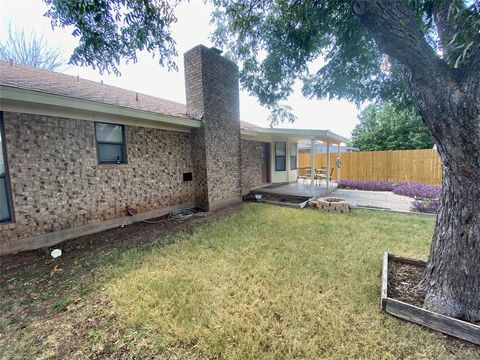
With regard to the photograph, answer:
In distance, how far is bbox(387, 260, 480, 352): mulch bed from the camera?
2080mm

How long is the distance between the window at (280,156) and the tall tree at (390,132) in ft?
35.4

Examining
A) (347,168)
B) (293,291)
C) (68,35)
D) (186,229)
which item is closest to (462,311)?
(293,291)

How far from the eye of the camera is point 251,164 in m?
10.4

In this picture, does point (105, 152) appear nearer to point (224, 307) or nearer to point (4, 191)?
point (4, 191)

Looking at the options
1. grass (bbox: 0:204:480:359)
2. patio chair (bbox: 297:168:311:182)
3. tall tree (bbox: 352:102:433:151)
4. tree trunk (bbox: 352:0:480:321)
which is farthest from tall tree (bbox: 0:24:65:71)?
Answer: tall tree (bbox: 352:102:433:151)

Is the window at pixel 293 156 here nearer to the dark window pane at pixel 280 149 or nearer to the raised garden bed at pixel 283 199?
the dark window pane at pixel 280 149

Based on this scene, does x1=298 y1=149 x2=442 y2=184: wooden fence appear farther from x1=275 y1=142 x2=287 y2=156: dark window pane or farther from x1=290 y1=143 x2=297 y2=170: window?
x1=275 y1=142 x2=287 y2=156: dark window pane

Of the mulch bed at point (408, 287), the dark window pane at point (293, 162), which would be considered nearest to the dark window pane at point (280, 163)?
the dark window pane at point (293, 162)

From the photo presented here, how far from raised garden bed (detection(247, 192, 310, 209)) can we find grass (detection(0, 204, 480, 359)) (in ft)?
10.6

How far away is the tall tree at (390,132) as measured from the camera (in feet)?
58.4

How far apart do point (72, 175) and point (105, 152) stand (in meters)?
0.95

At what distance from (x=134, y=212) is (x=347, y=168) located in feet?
43.6

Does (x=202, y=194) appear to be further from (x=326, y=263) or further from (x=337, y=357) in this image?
(x=337, y=357)

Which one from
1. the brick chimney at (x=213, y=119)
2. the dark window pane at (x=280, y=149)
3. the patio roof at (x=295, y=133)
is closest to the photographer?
the brick chimney at (x=213, y=119)
